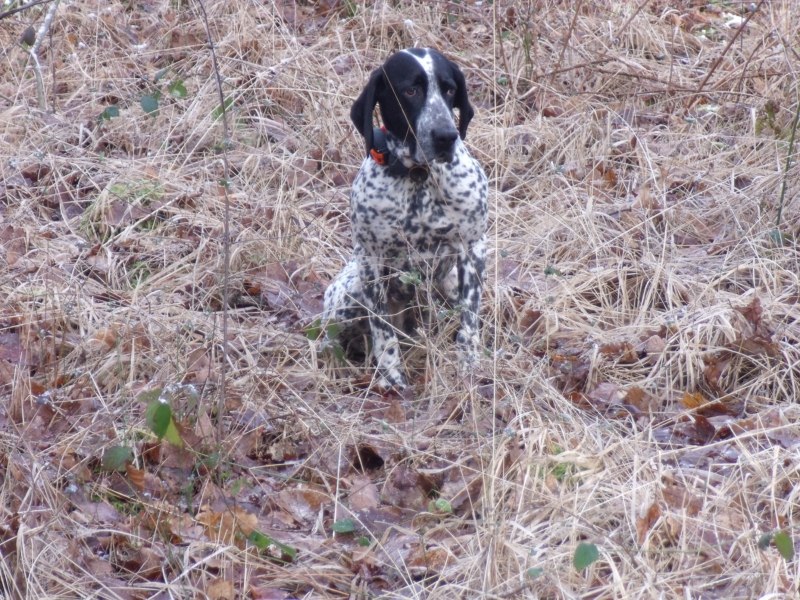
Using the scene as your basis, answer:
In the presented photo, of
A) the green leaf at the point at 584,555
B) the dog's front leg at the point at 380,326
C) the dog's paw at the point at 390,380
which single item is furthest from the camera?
the dog's front leg at the point at 380,326

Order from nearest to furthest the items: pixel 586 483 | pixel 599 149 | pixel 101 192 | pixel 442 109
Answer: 1. pixel 586 483
2. pixel 442 109
3. pixel 101 192
4. pixel 599 149

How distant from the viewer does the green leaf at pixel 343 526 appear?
333 cm

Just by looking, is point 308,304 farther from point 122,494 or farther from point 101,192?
point 122,494

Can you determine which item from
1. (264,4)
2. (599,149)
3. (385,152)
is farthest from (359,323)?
(264,4)

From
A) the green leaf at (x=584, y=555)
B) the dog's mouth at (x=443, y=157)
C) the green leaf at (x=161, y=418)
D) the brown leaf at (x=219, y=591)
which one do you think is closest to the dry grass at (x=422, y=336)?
the brown leaf at (x=219, y=591)

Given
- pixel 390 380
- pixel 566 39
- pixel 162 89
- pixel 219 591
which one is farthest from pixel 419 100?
pixel 162 89

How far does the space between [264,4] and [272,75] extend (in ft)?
3.16

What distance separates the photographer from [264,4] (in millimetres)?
7516

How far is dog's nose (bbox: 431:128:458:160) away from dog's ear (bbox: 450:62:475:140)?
0.24 metres

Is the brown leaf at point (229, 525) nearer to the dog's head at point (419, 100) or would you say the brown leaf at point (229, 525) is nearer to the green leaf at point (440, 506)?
the green leaf at point (440, 506)

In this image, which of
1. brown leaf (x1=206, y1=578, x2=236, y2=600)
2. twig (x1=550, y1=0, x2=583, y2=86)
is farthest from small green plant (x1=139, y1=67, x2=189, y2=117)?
brown leaf (x1=206, y1=578, x2=236, y2=600)

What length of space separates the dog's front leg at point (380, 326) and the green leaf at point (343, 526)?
1.18 meters

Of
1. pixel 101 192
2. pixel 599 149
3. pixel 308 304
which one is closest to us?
pixel 308 304

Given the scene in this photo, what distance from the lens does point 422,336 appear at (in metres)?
4.31
